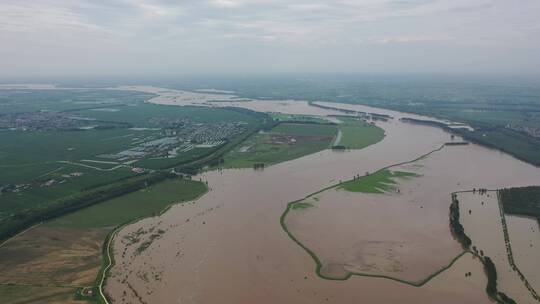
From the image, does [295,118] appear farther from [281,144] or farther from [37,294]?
[37,294]

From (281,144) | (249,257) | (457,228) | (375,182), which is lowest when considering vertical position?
(249,257)

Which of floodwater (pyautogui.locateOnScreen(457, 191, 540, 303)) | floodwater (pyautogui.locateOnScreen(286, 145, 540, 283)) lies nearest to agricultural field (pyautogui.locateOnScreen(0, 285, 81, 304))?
floodwater (pyautogui.locateOnScreen(286, 145, 540, 283))

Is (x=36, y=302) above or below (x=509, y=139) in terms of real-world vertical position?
below

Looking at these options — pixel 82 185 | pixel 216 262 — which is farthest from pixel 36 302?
pixel 82 185

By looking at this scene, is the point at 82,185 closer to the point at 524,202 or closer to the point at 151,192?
the point at 151,192

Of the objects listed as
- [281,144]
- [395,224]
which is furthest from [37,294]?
[281,144]

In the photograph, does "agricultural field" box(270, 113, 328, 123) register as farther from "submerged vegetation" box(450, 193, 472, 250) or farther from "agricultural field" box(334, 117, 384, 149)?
"submerged vegetation" box(450, 193, 472, 250)
